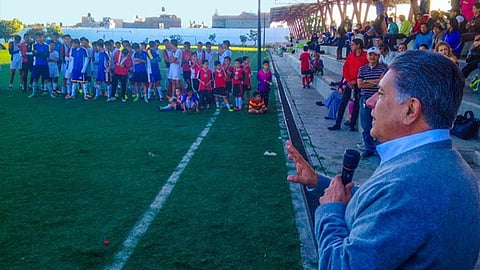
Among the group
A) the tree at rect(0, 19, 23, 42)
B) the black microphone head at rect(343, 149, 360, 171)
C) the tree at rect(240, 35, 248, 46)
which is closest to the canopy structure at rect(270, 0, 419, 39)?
the tree at rect(240, 35, 248, 46)

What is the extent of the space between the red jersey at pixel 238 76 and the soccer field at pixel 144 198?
334 centimetres

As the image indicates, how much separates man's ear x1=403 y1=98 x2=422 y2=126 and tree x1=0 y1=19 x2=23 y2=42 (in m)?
78.1

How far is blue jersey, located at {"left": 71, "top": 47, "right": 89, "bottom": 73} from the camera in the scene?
51.2 feet

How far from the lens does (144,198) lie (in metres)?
5.79

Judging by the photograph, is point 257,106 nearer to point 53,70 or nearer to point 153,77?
point 153,77

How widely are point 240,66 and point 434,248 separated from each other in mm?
13063

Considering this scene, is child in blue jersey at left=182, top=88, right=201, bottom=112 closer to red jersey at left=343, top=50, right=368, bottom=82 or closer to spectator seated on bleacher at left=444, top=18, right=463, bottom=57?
red jersey at left=343, top=50, right=368, bottom=82

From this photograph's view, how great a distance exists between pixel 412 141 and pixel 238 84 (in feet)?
41.1

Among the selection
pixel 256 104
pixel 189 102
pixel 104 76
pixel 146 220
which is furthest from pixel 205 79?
pixel 146 220

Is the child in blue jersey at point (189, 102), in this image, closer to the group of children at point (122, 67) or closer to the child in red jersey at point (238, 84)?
the group of children at point (122, 67)

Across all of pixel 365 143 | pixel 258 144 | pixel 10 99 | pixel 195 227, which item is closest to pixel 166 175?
pixel 195 227

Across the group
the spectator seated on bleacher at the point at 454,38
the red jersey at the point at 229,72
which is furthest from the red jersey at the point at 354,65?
the red jersey at the point at 229,72

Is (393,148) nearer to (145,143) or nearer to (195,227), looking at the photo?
(195,227)

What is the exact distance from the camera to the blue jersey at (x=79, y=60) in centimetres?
1561
